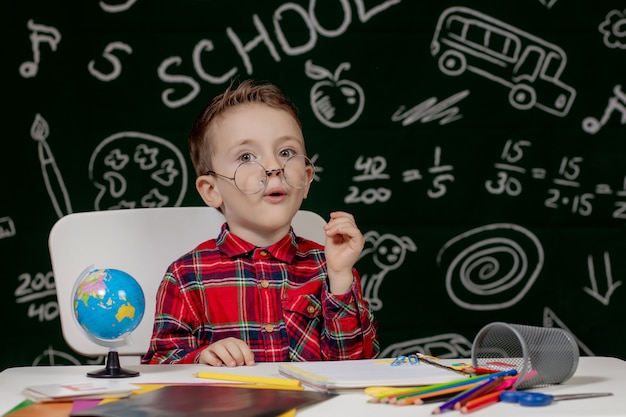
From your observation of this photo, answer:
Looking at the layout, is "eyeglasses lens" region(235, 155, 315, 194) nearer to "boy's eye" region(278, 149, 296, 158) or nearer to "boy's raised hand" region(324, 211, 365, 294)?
"boy's eye" region(278, 149, 296, 158)

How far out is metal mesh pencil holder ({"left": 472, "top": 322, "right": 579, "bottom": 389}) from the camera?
1.07 metres

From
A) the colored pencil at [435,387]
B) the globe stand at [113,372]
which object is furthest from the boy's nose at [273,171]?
the colored pencil at [435,387]

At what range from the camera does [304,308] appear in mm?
1615

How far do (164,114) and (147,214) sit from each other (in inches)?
32.5

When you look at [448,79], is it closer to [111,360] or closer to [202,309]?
[202,309]

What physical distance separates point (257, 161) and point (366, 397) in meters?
0.70

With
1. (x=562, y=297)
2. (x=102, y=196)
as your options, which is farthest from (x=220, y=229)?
(x=562, y=297)

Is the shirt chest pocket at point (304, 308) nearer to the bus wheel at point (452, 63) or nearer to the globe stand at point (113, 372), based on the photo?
the globe stand at point (113, 372)

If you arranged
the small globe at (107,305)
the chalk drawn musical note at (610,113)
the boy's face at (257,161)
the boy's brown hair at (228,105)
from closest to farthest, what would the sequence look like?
the small globe at (107,305) < the boy's face at (257,161) < the boy's brown hair at (228,105) < the chalk drawn musical note at (610,113)

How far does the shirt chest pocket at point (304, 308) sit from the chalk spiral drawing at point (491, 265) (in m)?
1.06

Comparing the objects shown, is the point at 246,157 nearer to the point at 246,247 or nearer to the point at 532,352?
the point at 246,247

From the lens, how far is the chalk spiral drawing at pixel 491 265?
262 centimetres

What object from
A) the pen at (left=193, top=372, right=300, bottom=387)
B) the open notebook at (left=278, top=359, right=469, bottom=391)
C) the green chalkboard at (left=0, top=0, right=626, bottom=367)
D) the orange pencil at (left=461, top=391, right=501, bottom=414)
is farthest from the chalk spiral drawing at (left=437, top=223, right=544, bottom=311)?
the orange pencil at (left=461, top=391, right=501, bottom=414)

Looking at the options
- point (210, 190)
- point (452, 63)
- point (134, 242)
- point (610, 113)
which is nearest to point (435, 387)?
point (210, 190)
